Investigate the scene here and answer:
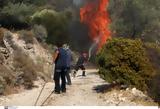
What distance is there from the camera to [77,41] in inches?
1793

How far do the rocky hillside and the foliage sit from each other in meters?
8.06

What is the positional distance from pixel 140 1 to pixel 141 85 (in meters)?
20.6

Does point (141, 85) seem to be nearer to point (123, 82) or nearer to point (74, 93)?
point (123, 82)

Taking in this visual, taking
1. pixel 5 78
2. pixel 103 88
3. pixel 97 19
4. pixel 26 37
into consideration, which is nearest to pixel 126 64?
→ pixel 103 88

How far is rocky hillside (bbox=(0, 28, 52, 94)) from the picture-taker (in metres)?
17.8

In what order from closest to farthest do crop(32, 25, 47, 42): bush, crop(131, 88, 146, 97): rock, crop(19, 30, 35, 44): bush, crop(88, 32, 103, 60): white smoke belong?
crop(131, 88, 146, 97): rock → crop(19, 30, 35, 44): bush → crop(32, 25, 47, 42): bush → crop(88, 32, 103, 60): white smoke

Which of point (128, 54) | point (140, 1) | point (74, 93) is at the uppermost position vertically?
point (140, 1)

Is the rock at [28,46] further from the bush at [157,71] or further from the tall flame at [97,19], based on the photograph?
the tall flame at [97,19]

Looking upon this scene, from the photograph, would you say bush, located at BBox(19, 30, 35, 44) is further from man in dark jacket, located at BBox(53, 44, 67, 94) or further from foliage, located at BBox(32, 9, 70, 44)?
man in dark jacket, located at BBox(53, 44, 67, 94)

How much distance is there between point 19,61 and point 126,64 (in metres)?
6.14

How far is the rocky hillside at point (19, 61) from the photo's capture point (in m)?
17.8

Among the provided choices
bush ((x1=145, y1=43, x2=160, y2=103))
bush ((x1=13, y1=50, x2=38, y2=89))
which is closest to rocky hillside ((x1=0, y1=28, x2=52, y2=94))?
bush ((x1=13, y1=50, x2=38, y2=89))

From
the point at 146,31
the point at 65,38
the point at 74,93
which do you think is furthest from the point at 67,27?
the point at 74,93

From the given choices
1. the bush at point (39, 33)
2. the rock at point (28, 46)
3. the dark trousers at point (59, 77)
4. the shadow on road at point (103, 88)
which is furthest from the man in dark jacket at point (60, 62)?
the bush at point (39, 33)
